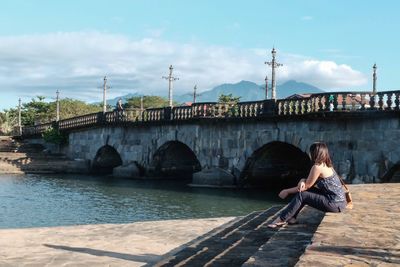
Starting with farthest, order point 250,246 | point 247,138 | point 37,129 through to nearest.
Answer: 1. point 37,129
2. point 247,138
3. point 250,246

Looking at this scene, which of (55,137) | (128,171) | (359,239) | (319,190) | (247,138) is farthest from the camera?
(55,137)

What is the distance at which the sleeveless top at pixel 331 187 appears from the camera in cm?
761

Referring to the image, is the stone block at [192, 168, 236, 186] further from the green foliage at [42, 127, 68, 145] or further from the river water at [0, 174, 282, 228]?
the green foliage at [42, 127, 68, 145]

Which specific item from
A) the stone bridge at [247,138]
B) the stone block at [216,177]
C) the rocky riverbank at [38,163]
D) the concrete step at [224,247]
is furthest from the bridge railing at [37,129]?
the concrete step at [224,247]

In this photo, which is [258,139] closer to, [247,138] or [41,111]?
[247,138]

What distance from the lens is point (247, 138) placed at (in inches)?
1060

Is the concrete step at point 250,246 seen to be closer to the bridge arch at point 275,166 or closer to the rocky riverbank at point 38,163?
the bridge arch at point 275,166

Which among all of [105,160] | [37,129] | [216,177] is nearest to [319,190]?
[216,177]

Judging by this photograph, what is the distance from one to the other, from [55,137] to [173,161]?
12.9m

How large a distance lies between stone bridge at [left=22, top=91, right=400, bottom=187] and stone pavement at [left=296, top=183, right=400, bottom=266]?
1232 cm

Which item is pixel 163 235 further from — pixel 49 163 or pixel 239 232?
pixel 49 163

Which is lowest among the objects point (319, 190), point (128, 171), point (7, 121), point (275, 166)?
point (128, 171)

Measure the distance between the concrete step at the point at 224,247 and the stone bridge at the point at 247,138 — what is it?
1289 cm

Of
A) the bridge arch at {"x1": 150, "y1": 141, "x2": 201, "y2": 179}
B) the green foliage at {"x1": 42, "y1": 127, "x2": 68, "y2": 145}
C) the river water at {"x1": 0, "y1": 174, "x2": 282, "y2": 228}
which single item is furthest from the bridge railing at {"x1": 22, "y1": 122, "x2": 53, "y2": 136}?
the river water at {"x1": 0, "y1": 174, "x2": 282, "y2": 228}
